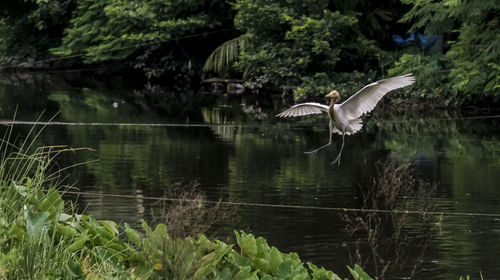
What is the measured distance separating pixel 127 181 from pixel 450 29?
11.7 meters

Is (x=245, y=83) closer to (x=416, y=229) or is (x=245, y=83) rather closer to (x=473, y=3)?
(x=473, y=3)

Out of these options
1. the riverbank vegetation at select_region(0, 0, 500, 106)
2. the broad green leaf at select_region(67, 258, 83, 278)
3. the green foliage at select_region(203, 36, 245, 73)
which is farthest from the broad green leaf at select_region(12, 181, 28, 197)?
the green foliage at select_region(203, 36, 245, 73)

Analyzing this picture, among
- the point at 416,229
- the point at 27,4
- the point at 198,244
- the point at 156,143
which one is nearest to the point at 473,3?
the point at 156,143

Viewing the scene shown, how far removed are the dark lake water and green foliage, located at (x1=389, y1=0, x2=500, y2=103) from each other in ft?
2.61

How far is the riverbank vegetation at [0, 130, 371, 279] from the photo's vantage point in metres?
4.30

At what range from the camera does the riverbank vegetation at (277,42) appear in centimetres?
2048

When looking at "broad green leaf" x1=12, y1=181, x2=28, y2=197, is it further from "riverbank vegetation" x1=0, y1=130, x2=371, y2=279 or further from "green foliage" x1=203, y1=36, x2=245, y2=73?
"green foliage" x1=203, y1=36, x2=245, y2=73

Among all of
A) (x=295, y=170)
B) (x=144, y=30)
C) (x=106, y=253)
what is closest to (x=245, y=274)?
(x=106, y=253)

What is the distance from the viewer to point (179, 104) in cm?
2386

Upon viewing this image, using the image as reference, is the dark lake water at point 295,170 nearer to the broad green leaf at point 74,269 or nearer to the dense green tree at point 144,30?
the broad green leaf at point 74,269

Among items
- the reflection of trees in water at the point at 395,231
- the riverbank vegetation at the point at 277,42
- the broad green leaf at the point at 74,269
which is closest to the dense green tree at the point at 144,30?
the riverbank vegetation at the point at 277,42

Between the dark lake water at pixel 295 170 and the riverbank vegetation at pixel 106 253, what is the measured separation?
1.13 meters

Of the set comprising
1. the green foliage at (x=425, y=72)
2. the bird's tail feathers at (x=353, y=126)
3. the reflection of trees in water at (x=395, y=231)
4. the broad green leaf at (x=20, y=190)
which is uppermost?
the green foliage at (x=425, y=72)

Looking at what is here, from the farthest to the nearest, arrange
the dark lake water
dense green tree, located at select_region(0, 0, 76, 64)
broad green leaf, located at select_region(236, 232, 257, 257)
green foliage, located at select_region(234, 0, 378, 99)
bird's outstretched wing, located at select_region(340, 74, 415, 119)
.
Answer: dense green tree, located at select_region(0, 0, 76, 64), green foliage, located at select_region(234, 0, 378, 99), the dark lake water, bird's outstretched wing, located at select_region(340, 74, 415, 119), broad green leaf, located at select_region(236, 232, 257, 257)
